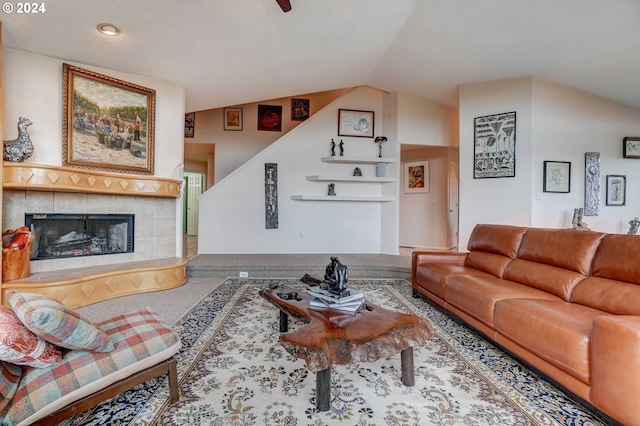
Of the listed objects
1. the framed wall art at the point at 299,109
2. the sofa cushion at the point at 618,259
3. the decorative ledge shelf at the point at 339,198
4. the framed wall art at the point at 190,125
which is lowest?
the sofa cushion at the point at 618,259

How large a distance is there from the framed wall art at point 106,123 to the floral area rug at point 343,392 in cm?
248

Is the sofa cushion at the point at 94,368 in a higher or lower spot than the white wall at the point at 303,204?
lower

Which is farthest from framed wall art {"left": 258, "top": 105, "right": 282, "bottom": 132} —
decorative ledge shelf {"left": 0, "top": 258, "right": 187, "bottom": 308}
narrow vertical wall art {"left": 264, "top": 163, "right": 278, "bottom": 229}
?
decorative ledge shelf {"left": 0, "top": 258, "right": 187, "bottom": 308}

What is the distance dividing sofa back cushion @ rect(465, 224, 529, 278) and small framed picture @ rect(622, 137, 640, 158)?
3.42 meters

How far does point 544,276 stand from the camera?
7.94 feet

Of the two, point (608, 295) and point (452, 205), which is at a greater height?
point (452, 205)

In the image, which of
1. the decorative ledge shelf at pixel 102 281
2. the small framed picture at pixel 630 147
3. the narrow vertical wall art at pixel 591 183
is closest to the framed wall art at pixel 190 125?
the decorative ledge shelf at pixel 102 281

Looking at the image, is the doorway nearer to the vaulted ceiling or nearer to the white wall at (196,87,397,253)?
the white wall at (196,87,397,253)

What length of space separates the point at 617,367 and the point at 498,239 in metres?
1.92

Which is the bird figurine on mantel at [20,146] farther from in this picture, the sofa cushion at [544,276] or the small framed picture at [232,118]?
the sofa cushion at [544,276]

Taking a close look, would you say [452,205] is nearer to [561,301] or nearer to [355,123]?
[355,123]

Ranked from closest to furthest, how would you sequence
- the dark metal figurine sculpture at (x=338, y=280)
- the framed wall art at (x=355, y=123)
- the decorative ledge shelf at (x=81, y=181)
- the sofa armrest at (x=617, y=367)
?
the sofa armrest at (x=617, y=367) < the dark metal figurine sculpture at (x=338, y=280) < the decorative ledge shelf at (x=81, y=181) < the framed wall art at (x=355, y=123)

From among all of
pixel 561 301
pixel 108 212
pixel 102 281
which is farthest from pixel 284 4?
pixel 102 281

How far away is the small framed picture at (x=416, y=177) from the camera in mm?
7131
